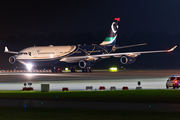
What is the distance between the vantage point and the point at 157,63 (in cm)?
12400

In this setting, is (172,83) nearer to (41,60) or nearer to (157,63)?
(41,60)
